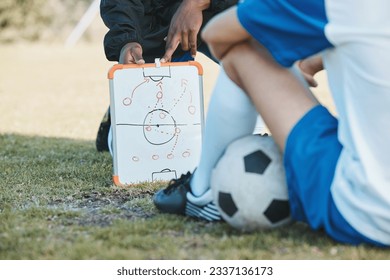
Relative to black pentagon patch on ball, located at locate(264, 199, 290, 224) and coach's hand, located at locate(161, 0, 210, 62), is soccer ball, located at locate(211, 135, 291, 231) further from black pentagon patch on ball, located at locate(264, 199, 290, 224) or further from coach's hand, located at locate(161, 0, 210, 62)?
coach's hand, located at locate(161, 0, 210, 62)

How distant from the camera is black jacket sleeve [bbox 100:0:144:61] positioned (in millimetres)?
3904

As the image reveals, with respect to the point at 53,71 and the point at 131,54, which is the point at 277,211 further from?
the point at 53,71

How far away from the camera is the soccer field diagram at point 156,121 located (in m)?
3.58

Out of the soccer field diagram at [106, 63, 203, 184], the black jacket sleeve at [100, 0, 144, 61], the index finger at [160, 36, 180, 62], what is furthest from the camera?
the black jacket sleeve at [100, 0, 144, 61]

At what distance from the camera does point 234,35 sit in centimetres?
244

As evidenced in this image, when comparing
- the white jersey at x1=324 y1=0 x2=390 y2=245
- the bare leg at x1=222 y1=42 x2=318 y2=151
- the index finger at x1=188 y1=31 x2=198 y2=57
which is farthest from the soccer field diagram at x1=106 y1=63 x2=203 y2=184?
the white jersey at x1=324 y1=0 x2=390 y2=245

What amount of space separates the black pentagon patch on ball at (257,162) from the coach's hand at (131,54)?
1374mm

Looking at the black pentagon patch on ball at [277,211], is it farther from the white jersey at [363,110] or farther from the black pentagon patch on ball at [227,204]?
A: the white jersey at [363,110]

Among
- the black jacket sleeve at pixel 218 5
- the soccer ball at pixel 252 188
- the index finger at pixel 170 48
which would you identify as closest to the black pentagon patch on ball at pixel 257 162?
the soccer ball at pixel 252 188

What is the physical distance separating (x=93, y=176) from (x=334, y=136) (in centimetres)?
174

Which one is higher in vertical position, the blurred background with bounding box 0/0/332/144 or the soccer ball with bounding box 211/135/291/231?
the soccer ball with bounding box 211/135/291/231

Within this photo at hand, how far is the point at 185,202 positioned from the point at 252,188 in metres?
0.45

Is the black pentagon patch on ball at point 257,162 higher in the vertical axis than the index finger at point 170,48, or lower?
lower
